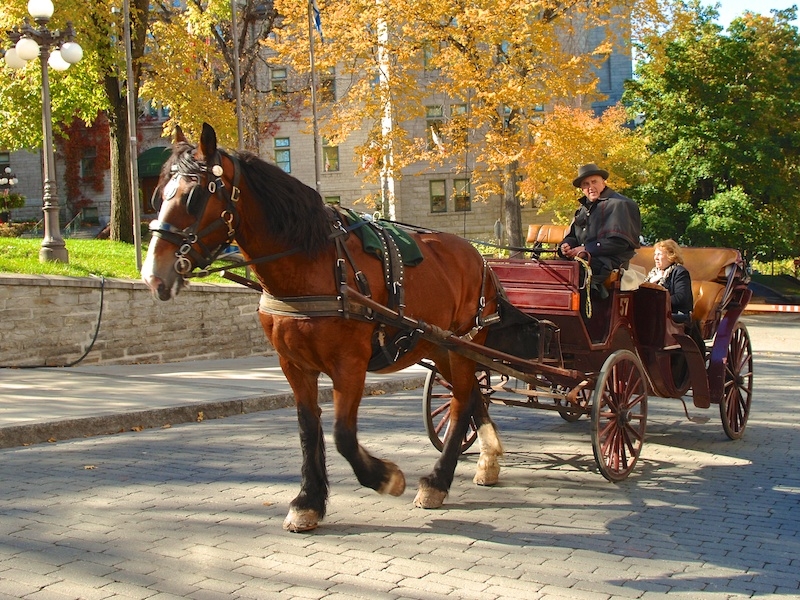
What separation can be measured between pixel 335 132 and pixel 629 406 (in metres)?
25.4

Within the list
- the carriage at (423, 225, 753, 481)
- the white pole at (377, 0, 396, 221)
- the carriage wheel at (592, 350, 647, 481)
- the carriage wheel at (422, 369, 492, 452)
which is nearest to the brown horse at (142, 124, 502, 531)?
the carriage at (423, 225, 753, 481)

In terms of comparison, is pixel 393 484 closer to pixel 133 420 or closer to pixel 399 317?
pixel 399 317

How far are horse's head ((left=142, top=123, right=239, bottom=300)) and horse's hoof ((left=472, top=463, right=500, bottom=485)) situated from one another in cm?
293

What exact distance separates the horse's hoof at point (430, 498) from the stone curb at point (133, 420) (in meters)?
4.53

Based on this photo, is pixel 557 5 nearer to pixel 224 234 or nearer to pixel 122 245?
pixel 122 245

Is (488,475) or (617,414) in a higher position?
(617,414)

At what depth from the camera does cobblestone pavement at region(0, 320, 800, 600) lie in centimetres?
514

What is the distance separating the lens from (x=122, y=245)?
23.9 m

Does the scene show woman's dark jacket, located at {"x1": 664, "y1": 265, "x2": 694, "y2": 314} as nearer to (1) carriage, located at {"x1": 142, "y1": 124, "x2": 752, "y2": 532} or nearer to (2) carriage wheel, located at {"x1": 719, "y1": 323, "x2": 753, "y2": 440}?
(1) carriage, located at {"x1": 142, "y1": 124, "x2": 752, "y2": 532}

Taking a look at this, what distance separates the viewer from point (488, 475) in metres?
7.59

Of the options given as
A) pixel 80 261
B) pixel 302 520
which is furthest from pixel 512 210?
pixel 302 520

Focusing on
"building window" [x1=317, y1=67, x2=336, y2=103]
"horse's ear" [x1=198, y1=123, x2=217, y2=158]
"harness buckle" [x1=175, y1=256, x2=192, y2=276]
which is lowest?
"harness buckle" [x1=175, y1=256, x2=192, y2=276]

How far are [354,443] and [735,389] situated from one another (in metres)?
5.11

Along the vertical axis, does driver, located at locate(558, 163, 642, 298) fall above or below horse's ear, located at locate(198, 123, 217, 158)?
below
